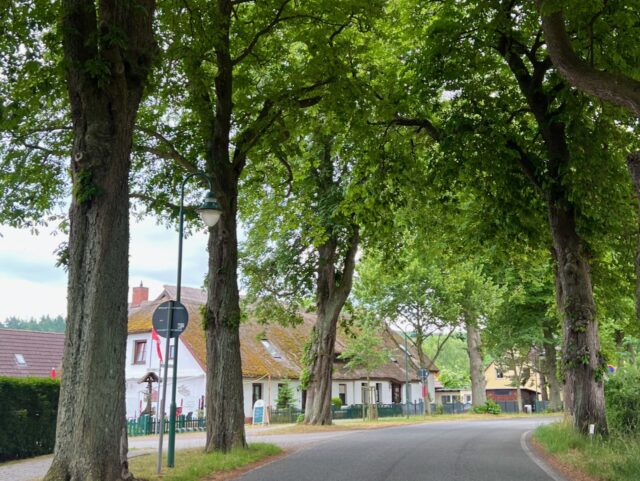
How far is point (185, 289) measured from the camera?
5478cm

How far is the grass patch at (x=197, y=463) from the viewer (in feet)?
34.0

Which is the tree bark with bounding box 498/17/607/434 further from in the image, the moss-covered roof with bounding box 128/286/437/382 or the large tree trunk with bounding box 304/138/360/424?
the moss-covered roof with bounding box 128/286/437/382

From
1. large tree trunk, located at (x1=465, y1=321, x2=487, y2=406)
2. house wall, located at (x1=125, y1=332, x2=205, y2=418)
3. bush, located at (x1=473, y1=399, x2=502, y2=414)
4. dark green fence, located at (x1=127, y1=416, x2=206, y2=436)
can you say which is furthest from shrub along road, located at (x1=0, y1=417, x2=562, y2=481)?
bush, located at (x1=473, y1=399, x2=502, y2=414)

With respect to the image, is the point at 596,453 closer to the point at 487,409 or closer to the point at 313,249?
the point at 313,249

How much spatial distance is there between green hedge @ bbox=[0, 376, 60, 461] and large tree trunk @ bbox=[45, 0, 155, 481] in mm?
8084

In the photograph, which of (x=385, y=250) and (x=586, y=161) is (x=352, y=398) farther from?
(x=586, y=161)

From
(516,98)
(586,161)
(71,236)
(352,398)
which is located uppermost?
(516,98)

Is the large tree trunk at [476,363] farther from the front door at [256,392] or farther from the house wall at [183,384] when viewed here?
the front door at [256,392]

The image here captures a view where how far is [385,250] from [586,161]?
9.78 meters

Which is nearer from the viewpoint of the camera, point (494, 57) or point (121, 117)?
point (121, 117)

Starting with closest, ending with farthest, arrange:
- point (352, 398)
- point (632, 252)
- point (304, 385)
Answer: point (632, 252), point (304, 385), point (352, 398)

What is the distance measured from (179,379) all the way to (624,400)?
3043 cm

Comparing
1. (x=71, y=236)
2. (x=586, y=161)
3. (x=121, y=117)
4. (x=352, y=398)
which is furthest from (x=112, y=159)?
(x=352, y=398)

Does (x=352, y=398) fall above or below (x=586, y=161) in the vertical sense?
below
